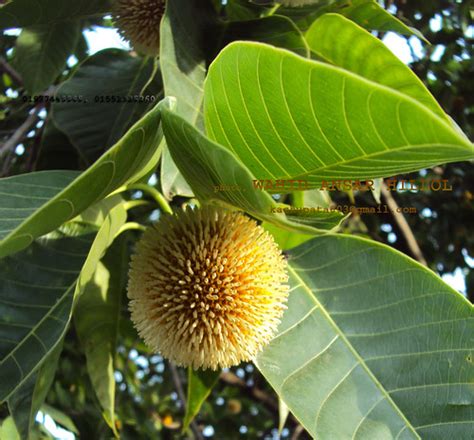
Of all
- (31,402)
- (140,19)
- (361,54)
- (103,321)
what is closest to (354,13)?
(361,54)

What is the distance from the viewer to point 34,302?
1095mm

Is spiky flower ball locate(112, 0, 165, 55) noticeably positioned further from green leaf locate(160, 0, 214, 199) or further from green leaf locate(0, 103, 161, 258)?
green leaf locate(0, 103, 161, 258)

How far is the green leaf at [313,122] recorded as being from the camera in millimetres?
612

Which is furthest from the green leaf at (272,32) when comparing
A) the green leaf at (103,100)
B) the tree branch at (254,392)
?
the tree branch at (254,392)

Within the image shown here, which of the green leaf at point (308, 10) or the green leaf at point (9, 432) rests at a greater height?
the green leaf at point (308, 10)

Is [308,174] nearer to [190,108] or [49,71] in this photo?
[190,108]

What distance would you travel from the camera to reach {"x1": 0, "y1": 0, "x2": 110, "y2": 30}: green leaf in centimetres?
122

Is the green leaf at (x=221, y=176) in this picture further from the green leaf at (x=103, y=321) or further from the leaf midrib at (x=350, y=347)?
the green leaf at (x=103, y=321)

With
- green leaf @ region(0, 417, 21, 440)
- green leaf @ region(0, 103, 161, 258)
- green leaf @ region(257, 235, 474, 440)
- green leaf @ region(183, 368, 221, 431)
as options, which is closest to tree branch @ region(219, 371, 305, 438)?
green leaf @ region(183, 368, 221, 431)

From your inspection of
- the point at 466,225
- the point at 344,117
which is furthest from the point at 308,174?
the point at 466,225

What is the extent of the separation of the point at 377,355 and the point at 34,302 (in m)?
0.60

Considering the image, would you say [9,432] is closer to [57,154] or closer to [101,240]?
[101,240]

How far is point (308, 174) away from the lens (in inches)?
32.7

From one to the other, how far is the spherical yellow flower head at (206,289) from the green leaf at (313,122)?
0.46 ft
